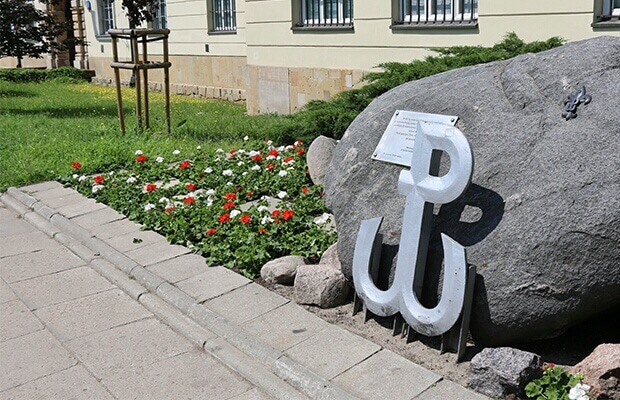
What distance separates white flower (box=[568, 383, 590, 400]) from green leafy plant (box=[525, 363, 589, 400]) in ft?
0.35

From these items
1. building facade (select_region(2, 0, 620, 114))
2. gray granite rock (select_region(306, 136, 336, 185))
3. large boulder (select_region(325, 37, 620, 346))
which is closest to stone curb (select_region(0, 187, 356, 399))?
large boulder (select_region(325, 37, 620, 346))

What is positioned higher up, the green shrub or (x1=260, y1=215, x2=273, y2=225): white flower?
the green shrub

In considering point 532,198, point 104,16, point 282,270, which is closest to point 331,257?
point 282,270

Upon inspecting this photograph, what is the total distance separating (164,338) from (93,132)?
296 inches

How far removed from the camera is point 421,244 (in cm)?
395

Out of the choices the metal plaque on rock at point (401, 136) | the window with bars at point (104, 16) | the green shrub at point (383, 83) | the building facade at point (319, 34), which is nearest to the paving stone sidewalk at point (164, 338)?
the metal plaque on rock at point (401, 136)

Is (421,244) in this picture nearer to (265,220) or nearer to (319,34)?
(265,220)

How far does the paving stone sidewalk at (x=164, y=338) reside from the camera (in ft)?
12.6

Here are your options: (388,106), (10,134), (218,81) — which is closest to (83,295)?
(388,106)

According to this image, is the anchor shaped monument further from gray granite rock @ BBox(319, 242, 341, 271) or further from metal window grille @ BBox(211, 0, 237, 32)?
metal window grille @ BBox(211, 0, 237, 32)

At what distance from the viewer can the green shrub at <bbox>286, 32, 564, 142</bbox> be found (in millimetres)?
7441

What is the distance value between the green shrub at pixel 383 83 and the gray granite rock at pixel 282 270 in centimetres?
309

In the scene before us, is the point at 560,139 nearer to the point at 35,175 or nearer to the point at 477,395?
the point at 477,395

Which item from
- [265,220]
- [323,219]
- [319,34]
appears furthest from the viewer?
[319,34]
